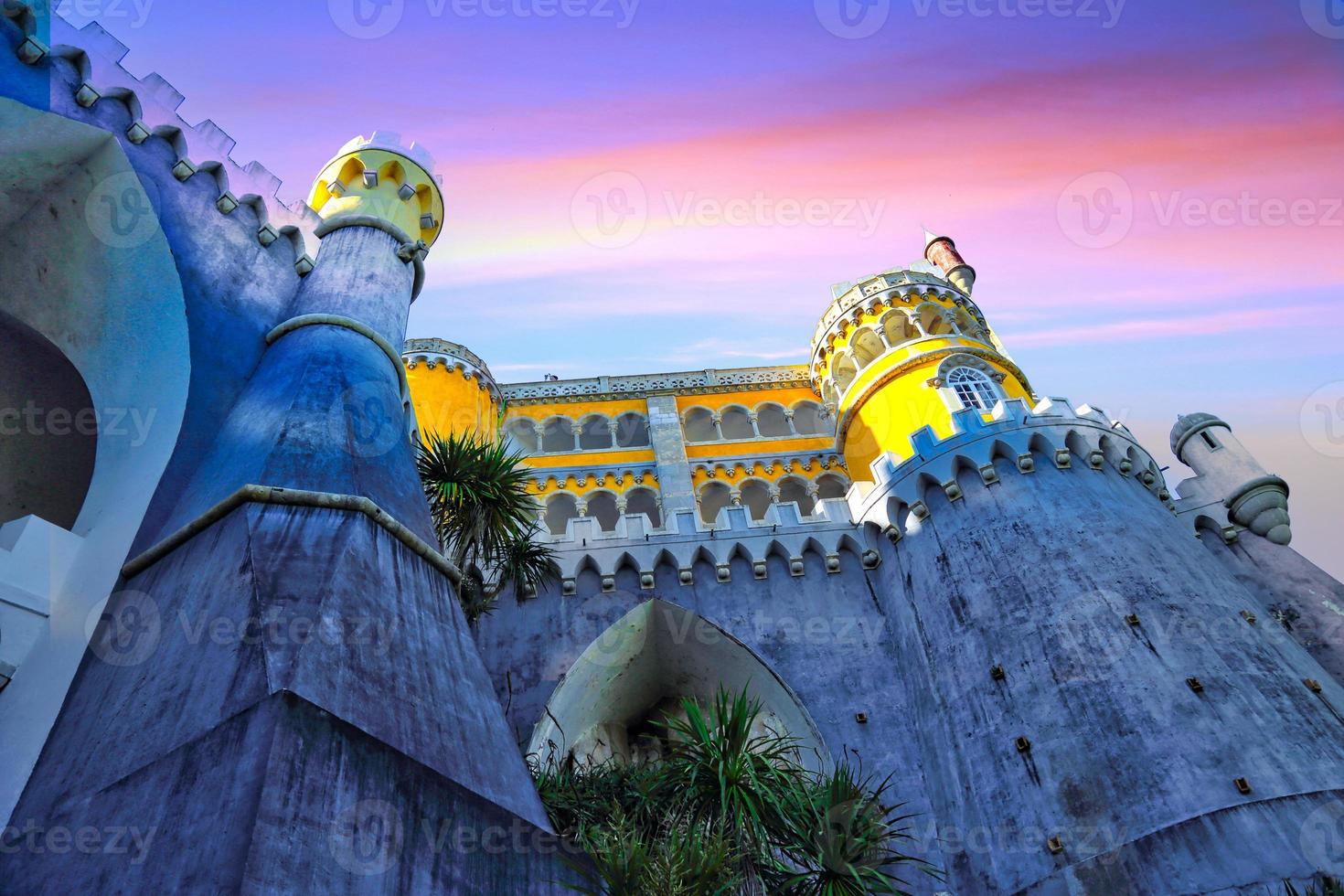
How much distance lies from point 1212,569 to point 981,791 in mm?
5919

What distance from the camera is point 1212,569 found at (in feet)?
50.1

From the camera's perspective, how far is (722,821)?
9.91 m

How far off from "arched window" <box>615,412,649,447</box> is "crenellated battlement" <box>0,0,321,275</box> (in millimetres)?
17110

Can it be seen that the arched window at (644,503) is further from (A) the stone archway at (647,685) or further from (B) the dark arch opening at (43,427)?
(B) the dark arch opening at (43,427)

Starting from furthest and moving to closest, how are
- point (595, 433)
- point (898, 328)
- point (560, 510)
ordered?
point (595, 433), point (560, 510), point (898, 328)

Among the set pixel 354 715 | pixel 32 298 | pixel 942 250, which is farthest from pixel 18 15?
pixel 942 250

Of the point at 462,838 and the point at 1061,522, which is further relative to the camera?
the point at 1061,522

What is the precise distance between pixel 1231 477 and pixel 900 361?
9.73 m

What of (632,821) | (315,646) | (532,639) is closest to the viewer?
(315,646)

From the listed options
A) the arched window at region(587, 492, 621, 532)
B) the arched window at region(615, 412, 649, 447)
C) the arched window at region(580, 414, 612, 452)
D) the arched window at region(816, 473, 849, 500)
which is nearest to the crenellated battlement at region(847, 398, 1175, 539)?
the arched window at region(816, 473, 849, 500)

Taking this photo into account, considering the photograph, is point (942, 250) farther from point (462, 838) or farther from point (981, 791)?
point (462, 838)

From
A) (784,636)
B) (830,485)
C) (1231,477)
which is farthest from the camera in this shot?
(830,485)

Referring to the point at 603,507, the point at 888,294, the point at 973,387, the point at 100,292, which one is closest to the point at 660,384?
the point at 603,507

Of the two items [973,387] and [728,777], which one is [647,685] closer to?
[728,777]
